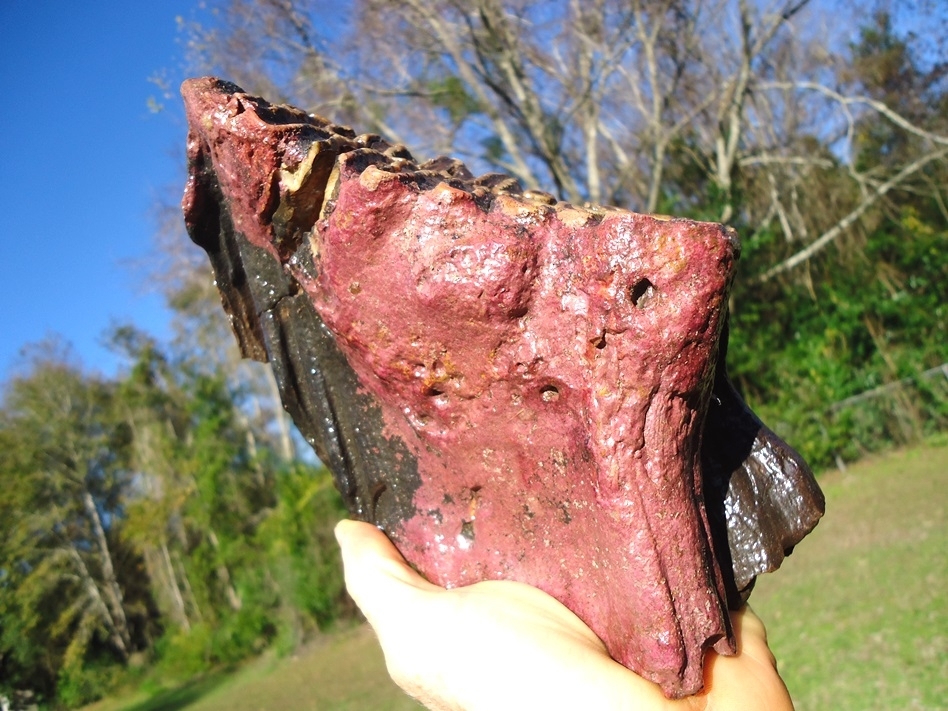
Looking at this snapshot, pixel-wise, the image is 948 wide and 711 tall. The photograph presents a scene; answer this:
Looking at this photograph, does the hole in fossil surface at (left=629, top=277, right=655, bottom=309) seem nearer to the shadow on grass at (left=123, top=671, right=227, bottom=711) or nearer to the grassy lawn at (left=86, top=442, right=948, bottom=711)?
the grassy lawn at (left=86, top=442, right=948, bottom=711)

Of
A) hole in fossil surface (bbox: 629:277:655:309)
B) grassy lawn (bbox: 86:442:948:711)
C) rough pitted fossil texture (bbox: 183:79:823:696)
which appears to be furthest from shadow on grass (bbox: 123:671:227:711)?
hole in fossil surface (bbox: 629:277:655:309)

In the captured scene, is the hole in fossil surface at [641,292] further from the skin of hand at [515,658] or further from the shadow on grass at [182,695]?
the shadow on grass at [182,695]

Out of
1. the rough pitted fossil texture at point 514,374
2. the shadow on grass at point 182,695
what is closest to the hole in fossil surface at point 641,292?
the rough pitted fossil texture at point 514,374

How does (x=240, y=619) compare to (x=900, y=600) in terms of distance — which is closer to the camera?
(x=900, y=600)

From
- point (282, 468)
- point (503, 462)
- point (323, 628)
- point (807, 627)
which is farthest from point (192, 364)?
point (503, 462)

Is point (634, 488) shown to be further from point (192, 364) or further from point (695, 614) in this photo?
point (192, 364)

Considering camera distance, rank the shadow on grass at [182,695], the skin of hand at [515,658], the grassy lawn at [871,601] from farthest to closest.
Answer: the shadow on grass at [182,695], the grassy lawn at [871,601], the skin of hand at [515,658]
